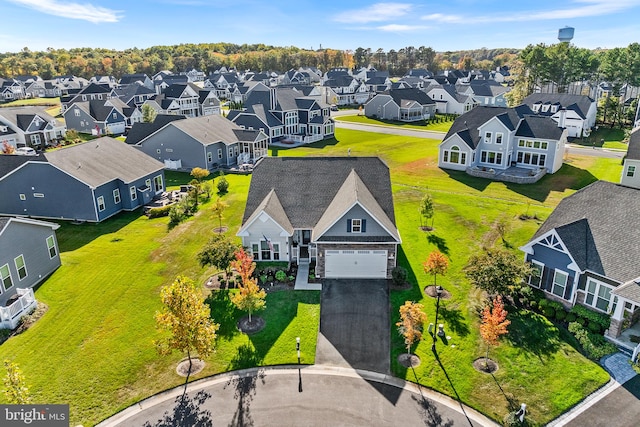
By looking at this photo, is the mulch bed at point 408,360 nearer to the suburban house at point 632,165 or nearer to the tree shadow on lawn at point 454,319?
the tree shadow on lawn at point 454,319

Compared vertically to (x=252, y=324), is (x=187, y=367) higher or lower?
lower

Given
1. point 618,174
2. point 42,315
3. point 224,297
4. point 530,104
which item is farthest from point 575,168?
point 42,315

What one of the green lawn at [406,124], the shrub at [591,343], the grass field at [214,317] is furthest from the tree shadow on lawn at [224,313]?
the green lawn at [406,124]

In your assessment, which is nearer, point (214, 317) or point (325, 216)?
point (214, 317)

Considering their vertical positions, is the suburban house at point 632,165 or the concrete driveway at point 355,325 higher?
the suburban house at point 632,165

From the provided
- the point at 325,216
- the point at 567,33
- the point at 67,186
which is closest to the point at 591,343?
the point at 325,216

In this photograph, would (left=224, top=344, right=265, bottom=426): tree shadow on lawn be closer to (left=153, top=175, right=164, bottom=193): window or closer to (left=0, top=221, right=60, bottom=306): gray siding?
(left=0, top=221, right=60, bottom=306): gray siding

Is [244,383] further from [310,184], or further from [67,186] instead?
[67,186]
